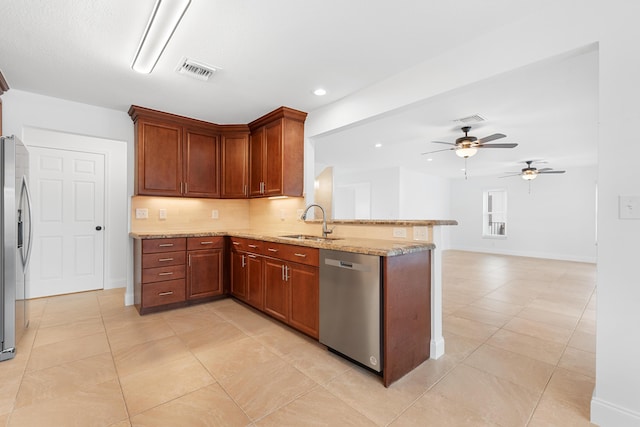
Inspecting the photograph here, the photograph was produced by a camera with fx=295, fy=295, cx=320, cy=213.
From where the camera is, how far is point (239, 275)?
3.60 m

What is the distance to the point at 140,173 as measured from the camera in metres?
3.48

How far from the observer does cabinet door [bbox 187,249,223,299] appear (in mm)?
3549

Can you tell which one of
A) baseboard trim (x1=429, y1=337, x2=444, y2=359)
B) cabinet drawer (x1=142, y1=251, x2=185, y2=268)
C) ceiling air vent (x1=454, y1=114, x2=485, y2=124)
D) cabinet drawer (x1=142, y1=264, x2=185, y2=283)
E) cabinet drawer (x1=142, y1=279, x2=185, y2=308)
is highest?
ceiling air vent (x1=454, y1=114, x2=485, y2=124)

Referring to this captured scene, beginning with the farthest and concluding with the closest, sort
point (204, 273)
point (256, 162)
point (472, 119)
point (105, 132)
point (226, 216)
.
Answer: point (226, 216) → point (256, 162) → point (472, 119) → point (204, 273) → point (105, 132)

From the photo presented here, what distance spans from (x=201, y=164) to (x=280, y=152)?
117cm

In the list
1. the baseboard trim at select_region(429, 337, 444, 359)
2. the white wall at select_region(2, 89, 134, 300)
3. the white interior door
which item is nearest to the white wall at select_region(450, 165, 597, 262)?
the baseboard trim at select_region(429, 337, 444, 359)

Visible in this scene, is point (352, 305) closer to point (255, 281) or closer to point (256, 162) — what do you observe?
point (255, 281)

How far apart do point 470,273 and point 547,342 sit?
3243 millimetres

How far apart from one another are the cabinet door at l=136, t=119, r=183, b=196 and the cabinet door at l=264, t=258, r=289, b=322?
5.50 ft

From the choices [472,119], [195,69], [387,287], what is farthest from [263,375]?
[472,119]

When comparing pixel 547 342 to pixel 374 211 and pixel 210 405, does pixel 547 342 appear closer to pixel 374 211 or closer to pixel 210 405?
pixel 210 405

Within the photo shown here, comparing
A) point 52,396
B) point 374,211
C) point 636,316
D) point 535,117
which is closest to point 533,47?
point 636,316

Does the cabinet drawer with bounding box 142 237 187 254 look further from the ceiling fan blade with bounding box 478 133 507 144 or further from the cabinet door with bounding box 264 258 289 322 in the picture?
the ceiling fan blade with bounding box 478 133 507 144

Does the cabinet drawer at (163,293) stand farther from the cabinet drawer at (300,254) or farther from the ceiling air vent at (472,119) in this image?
the ceiling air vent at (472,119)
